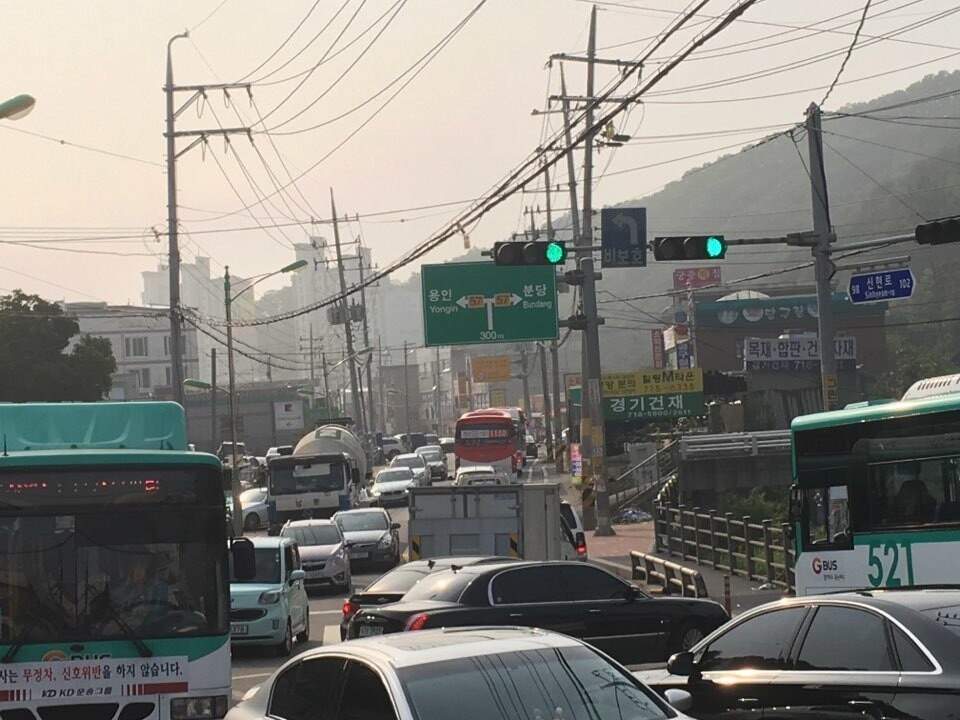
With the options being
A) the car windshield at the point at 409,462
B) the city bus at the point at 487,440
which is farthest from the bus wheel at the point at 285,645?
the car windshield at the point at 409,462

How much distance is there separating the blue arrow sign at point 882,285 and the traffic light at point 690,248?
113 inches

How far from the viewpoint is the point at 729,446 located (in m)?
45.9

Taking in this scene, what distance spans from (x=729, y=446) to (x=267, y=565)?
2546cm

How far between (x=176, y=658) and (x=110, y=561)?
925 mm

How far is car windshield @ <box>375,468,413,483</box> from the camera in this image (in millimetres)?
63625

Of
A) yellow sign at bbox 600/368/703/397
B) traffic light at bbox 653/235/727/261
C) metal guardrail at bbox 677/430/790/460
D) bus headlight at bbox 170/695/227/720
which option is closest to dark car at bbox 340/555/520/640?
bus headlight at bbox 170/695/227/720

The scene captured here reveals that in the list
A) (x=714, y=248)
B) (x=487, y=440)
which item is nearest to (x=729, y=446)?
(x=714, y=248)

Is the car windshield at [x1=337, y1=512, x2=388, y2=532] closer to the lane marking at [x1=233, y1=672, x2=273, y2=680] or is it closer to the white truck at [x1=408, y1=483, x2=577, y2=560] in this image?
the white truck at [x1=408, y1=483, x2=577, y2=560]

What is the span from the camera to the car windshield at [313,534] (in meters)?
32.5

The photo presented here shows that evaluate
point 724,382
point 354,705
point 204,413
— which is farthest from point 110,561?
point 204,413

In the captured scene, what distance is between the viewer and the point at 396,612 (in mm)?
15734

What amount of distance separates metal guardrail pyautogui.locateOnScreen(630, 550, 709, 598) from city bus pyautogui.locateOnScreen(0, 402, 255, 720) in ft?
46.3

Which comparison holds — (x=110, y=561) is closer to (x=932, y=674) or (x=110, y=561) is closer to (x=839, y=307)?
(x=932, y=674)

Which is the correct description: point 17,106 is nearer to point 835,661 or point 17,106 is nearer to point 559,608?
point 559,608
